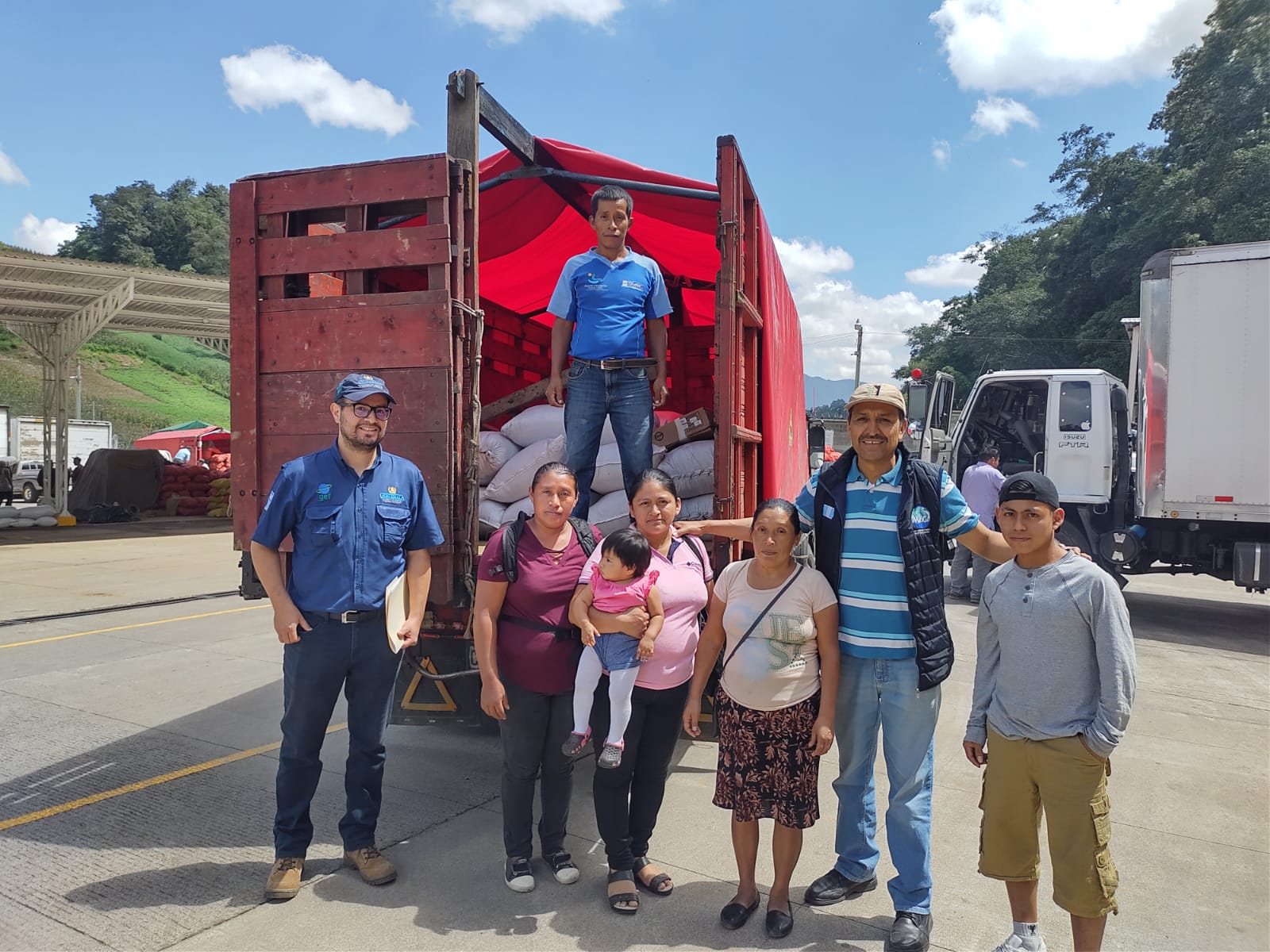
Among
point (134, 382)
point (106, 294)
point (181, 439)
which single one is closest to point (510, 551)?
point (106, 294)

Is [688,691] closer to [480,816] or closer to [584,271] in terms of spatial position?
[480,816]

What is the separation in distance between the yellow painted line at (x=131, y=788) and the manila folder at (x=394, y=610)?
195cm

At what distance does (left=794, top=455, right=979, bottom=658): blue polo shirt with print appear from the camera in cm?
292

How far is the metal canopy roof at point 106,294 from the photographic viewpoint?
15465mm

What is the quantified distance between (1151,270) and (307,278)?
777 centimetres

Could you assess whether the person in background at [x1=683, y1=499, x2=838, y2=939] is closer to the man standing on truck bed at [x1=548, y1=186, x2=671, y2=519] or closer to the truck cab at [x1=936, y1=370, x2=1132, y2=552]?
the man standing on truck bed at [x1=548, y1=186, x2=671, y2=519]

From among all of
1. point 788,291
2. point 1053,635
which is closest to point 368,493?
point 1053,635

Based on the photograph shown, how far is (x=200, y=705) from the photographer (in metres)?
5.64

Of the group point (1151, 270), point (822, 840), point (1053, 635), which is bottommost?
point (822, 840)

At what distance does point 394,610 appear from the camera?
327 cm

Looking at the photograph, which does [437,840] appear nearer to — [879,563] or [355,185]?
[879,563]

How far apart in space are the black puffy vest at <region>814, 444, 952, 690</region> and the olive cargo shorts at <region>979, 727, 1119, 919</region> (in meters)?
0.31

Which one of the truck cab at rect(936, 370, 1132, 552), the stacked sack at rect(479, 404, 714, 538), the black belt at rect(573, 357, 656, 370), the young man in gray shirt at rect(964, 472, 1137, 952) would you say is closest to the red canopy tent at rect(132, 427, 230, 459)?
the truck cab at rect(936, 370, 1132, 552)

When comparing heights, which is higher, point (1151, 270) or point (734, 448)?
point (1151, 270)
